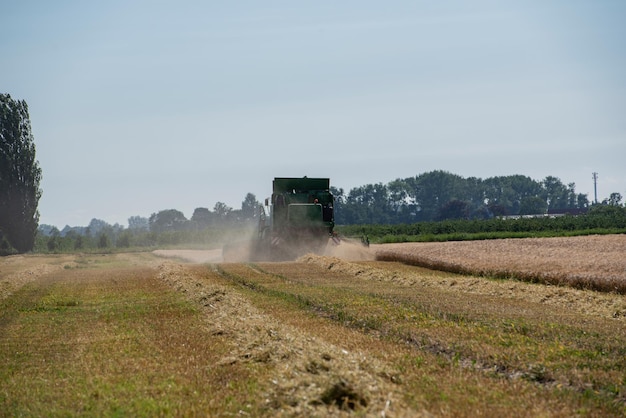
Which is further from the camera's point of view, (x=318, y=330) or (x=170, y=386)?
(x=318, y=330)

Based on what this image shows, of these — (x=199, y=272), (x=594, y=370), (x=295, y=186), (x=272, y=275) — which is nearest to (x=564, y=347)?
(x=594, y=370)

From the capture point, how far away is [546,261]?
114 ft

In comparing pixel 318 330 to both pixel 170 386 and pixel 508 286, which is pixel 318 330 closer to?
pixel 170 386

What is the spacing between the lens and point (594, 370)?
12117 mm

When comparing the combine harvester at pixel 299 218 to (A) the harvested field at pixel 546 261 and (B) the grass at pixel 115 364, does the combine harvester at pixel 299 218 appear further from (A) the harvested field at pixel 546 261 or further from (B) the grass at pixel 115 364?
(B) the grass at pixel 115 364

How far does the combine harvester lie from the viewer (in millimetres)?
45656

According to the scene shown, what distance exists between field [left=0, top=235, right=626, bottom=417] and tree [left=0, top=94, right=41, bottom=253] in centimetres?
5596

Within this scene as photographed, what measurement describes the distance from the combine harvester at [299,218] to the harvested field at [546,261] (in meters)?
4.10

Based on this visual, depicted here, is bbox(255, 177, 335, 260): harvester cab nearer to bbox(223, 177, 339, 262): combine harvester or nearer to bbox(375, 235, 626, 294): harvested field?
bbox(223, 177, 339, 262): combine harvester

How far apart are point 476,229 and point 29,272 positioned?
46.2m

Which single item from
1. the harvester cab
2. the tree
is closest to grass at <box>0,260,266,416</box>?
the harvester cab

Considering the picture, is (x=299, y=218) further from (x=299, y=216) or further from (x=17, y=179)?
(x=17, y=179)

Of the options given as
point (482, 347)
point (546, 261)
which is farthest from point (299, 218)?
point (482, 347)

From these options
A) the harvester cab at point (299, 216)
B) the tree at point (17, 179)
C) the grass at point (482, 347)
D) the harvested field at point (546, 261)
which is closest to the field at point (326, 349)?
the grass at point (482, 347)
